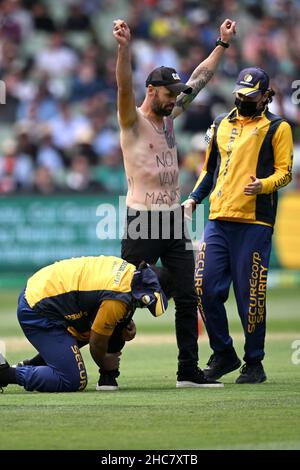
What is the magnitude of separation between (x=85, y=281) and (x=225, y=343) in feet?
5.51

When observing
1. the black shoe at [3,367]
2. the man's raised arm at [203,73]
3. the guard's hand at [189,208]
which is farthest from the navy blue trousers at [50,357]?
the man's raised arm at [203,73]

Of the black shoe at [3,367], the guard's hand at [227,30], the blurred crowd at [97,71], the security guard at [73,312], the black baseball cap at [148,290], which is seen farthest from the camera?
the blurred crowd at [97,71]

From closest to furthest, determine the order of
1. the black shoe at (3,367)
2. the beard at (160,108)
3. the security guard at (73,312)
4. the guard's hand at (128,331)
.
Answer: the security guard at (73,312), the black shoe at (3,367), the guard's hand at (128,331), the beard at (160,108)

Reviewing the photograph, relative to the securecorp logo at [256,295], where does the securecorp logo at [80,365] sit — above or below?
below

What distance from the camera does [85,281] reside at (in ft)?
29.7

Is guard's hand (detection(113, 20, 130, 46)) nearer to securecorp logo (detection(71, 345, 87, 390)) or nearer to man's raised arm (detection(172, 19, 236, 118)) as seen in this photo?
man's raised arm (detection(172, 19, 236, 118))

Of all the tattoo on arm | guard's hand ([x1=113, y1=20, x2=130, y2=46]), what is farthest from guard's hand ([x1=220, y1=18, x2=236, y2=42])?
guard's hand ([x1=113, y1=20, x2=130, y2=46])

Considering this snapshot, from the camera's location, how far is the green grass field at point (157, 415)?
23.0 feet

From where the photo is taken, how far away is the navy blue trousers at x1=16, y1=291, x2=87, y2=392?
9133 millimetres

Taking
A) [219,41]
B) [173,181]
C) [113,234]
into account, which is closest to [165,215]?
[173,181]

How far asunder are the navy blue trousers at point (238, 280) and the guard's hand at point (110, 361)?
105cm

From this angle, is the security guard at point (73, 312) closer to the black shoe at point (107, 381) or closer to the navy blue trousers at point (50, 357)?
the navy blue trousers at point (50, 357)

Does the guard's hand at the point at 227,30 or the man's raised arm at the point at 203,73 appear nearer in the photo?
the man's raised arm at the point at 203,73

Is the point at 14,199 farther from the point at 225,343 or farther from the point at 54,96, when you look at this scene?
the point at 225,343
